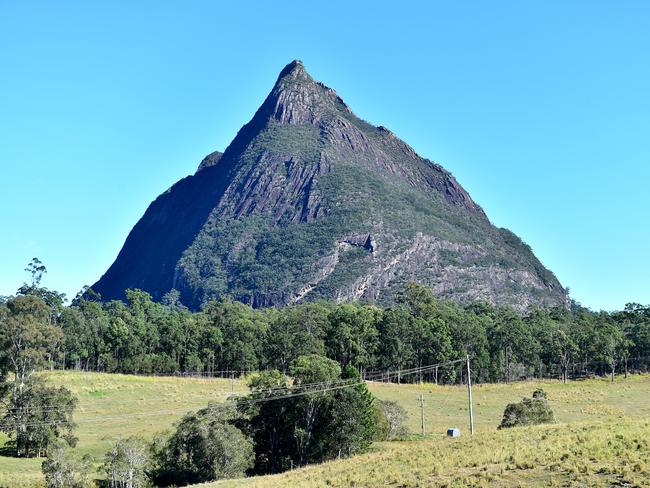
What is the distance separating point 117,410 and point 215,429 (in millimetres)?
29125

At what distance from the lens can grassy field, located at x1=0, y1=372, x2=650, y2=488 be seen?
31.8 metres

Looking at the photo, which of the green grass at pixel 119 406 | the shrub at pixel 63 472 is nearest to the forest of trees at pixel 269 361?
the shrub at pixel 63 472

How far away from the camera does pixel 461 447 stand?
40031 millimetres

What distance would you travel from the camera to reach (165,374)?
11975cm

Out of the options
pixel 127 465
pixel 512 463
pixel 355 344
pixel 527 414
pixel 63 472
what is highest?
pixel 355 344

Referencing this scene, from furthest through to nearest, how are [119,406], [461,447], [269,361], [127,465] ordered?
[269,361] < [119,406] < [127,465] < [461,447]

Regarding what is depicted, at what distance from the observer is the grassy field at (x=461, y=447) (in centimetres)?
3177

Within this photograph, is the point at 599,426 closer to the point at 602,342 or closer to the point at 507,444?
the point at 507,444

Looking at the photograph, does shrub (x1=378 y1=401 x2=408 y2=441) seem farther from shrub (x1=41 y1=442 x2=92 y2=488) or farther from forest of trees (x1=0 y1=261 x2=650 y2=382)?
forest of trees (x1=0 y1=261 x2=650 y2=382)

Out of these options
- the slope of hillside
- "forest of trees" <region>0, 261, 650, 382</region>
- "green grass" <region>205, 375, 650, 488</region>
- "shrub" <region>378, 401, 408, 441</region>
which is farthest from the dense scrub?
the slope of hillside

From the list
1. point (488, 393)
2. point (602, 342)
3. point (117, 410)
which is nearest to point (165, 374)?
point (117, 410)

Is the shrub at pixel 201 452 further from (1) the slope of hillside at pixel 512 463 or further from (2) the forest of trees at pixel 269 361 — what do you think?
(1) the slope of hillside at pixel 512 463

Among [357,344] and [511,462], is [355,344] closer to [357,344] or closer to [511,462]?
[357,344]

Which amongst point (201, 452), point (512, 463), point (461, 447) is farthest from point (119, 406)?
point (512, 463)
